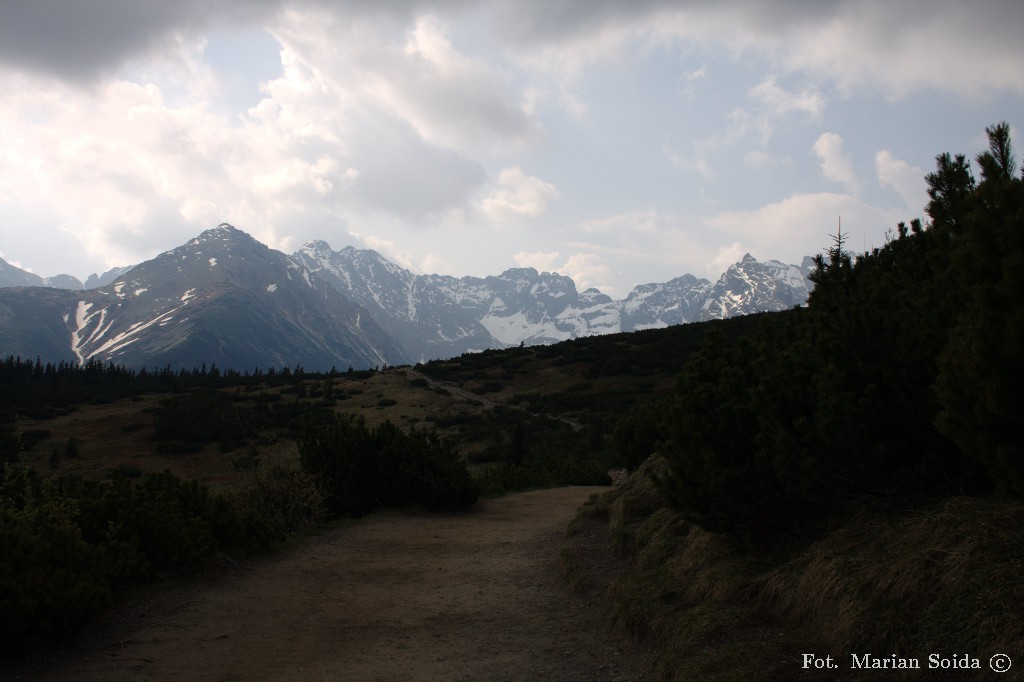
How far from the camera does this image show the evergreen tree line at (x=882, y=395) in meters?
4.24

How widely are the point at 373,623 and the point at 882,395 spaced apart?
5.56 m

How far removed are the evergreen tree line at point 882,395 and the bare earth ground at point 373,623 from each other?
1.90 m

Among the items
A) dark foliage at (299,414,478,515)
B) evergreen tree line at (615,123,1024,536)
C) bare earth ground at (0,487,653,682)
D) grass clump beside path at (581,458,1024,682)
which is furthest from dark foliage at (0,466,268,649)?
evergreen tree line at (615,123,1024,536)

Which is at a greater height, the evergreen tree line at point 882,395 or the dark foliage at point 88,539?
the evergreen tree line at point 882,395

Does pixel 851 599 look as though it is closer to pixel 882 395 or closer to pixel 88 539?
pixel 882 395

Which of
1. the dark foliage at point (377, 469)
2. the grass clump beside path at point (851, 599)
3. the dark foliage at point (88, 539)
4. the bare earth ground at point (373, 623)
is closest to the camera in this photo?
the grass clump beside path at point (851, 599)

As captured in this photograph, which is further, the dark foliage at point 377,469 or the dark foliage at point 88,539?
the dark foliage at point 377,469

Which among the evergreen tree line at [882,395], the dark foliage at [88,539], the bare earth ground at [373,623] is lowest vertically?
the bare earth ground at [373,623]

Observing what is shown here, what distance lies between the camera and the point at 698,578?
22.4ft

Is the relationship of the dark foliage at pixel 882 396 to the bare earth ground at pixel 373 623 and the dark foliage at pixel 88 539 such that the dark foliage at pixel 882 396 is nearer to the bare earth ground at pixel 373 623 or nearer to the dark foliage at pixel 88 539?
the bare earth ground at pixel 373 623

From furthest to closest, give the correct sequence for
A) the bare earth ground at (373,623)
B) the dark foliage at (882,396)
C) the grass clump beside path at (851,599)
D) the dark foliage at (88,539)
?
1. the bare earth ground at (373,623)
2. the dark foliage at (88,539)
3. the dark foliage at (882,396)
4. the grass clump beside path at (851,599)

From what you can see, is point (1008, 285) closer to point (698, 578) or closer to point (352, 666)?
point (698, 578)

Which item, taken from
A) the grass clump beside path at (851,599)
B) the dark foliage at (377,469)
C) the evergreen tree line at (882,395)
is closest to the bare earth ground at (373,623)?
the grass clump beside path at (851,599)

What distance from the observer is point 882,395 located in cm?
598
